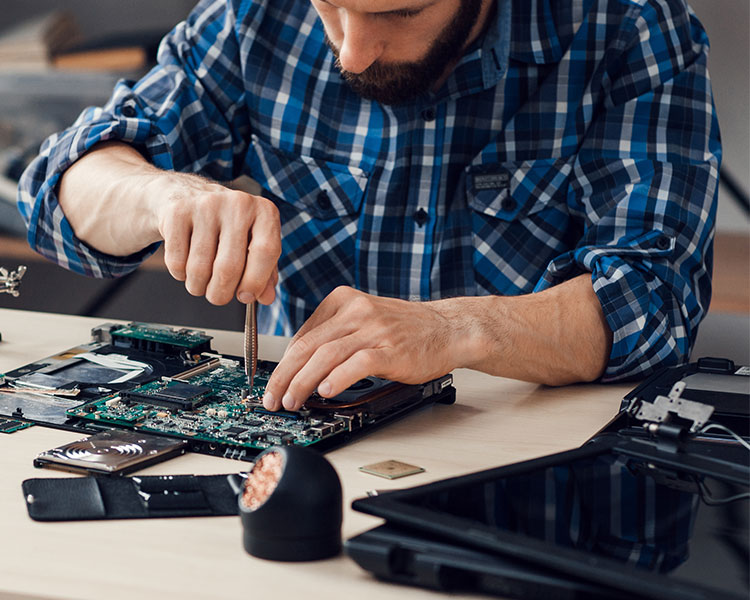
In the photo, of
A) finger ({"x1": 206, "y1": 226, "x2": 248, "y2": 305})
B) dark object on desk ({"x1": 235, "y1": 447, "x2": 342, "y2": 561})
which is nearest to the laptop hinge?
dark object on desk ({"x1": 235, "y1": 447, "x2": 342, "y2": 561})

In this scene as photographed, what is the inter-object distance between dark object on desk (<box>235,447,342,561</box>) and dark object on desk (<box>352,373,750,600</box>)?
0.09 ft

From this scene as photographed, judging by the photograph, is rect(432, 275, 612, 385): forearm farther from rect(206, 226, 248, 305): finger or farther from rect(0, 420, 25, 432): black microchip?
rect(0, 420, 25, 432): black microchip

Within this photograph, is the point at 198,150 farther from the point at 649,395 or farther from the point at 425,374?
the point at 649,395

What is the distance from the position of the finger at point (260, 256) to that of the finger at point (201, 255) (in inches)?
1.6

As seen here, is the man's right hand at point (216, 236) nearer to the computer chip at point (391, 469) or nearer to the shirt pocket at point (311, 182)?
the computer chip at point (391, 469)

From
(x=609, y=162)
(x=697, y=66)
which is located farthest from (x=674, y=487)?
(x=697, y=66)

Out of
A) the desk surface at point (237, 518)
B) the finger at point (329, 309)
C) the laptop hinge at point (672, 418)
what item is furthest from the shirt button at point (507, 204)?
the laptop hinge at point (672, 418)

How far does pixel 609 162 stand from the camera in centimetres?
142

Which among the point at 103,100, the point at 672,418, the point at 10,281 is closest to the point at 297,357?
the point at 672,418

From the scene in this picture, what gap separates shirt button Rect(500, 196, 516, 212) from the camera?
1.52 m

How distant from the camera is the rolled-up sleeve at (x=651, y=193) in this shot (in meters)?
1.23

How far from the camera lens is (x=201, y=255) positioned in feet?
3.51

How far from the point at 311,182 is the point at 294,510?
95 centimetres

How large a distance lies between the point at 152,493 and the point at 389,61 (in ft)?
2.58
